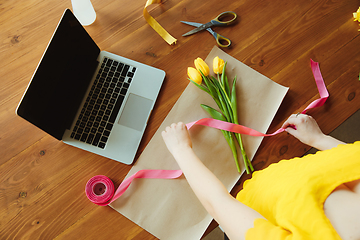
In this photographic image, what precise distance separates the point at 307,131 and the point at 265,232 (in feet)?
1.31

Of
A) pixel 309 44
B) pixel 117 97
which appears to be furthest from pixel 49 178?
pixel 309 44

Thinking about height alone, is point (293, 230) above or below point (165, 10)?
below

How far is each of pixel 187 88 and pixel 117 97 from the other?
0.79 feet

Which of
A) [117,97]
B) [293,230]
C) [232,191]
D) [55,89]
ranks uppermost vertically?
[55,89]

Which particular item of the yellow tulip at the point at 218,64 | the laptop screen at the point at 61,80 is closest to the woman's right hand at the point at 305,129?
the yellow tulip at the point at 218,64

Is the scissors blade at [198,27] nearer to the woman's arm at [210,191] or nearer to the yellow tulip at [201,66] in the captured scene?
the yellow tulip at [201,66]

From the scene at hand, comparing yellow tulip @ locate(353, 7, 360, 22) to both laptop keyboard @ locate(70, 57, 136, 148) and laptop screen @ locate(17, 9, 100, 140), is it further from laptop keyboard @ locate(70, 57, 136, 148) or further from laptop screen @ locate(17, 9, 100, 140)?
laptop screen @ locate(17, 9, 100, 140)

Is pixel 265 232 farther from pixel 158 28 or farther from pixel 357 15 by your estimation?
pixel 357 15

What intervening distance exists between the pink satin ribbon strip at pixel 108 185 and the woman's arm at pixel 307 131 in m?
0.40

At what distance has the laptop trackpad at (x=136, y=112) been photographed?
2.48 feet

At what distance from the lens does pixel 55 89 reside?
63 cm

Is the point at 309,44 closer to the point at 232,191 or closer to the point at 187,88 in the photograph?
the point at 187,88

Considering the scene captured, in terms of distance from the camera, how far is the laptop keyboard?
73cm

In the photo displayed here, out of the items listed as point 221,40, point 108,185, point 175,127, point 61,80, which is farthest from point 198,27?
point 108,185
